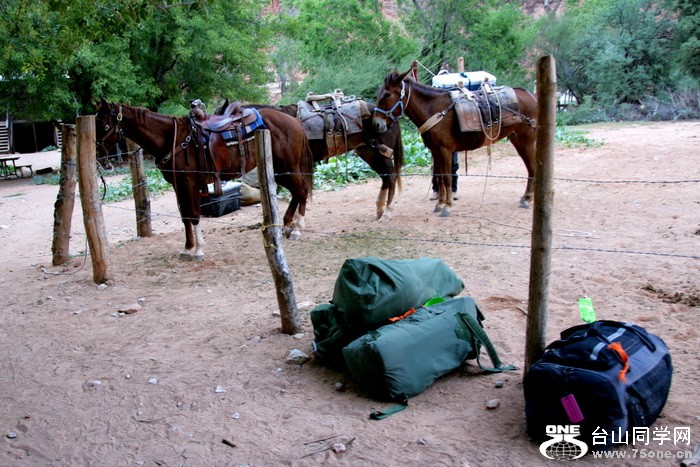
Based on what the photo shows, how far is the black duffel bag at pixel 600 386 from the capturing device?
2.84m

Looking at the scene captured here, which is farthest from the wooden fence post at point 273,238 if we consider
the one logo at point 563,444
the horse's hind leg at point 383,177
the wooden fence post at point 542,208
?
the horse's hind leg at point 383,177

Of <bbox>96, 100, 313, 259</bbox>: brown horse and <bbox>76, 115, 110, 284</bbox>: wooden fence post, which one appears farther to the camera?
<bbox>96, 100, 313, 259</bbox>: brown horse

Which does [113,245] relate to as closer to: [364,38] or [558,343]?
[558,343]

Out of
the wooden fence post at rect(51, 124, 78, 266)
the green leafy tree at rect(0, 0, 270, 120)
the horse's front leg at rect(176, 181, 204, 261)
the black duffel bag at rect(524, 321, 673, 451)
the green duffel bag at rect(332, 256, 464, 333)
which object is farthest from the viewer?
the green leafy tree at rect(0, 0, 270, 120)

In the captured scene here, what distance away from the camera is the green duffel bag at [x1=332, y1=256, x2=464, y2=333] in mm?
3857

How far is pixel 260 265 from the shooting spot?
22.7ft

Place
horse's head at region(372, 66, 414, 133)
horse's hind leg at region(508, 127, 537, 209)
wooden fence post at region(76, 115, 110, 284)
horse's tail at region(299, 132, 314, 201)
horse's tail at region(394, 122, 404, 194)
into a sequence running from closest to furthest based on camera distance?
wooden fence post at region(76, 115, 110, 284) → horse's tail at region(299, 132, 314, 201) → horse's head at region(372, 66, 414, 133) → horse's tail at region(394, 122, 404, 194) → horse's hind leg at region(508, 127, 537, 209)

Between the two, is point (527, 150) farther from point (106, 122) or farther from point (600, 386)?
point (600, 386)

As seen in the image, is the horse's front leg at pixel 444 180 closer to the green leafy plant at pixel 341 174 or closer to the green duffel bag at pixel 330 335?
the green leafy plant at pixel 341 174

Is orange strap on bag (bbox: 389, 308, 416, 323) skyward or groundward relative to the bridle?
groundward

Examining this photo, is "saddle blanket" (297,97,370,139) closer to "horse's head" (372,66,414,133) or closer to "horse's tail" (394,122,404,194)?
"horse's head" (372,66,414,133)

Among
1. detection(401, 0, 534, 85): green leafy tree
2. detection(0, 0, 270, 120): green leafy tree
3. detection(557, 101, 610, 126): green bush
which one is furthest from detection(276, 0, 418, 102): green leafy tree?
detection(557, 101, 610, 126): green bush

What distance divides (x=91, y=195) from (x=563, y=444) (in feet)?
17.8

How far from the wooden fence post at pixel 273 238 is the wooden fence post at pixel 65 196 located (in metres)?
3.35
